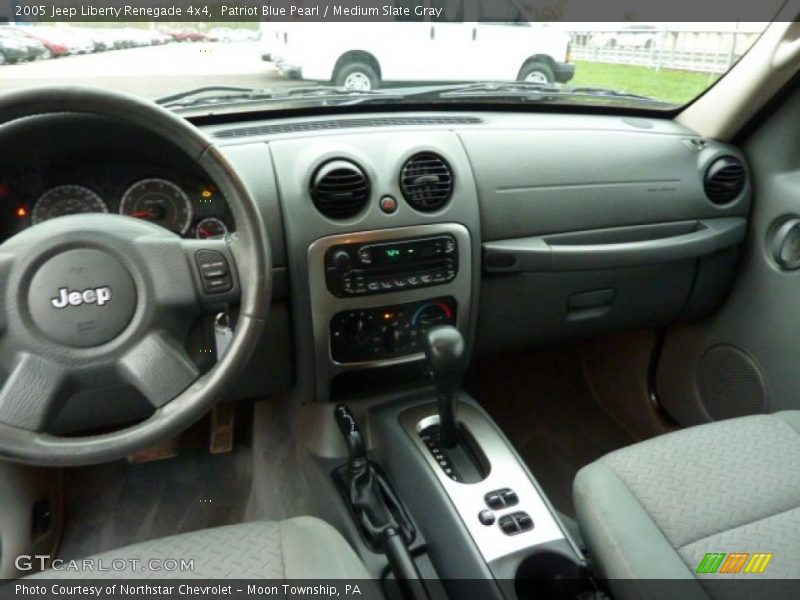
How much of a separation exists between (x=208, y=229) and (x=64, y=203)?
257 mm

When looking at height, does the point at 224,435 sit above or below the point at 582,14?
below

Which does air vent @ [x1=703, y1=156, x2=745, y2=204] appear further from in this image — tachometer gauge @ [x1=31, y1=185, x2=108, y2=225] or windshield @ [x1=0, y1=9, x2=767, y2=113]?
tachometer gauge @ [x1=31, y1=185, x2=108, y2=225]

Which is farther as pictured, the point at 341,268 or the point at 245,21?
the point at 341,268

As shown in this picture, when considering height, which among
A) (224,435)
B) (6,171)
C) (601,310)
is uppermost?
(6,171)

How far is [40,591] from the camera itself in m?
1.14

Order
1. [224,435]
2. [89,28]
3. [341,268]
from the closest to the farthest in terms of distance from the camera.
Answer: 1. [89,28]
2. [341,268]
3. [224,435]

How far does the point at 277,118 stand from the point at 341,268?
0.49 metres

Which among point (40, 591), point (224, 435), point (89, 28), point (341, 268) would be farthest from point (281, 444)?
point (89, 28)

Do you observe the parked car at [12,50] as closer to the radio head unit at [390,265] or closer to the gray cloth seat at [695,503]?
the radio head unit at [390,265]

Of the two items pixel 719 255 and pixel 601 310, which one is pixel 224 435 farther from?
pixel 719 255

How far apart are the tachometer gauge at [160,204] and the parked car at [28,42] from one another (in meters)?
0.33

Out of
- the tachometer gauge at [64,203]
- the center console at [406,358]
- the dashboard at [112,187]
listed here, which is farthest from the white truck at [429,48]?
the tachometer gauge at [64,203]

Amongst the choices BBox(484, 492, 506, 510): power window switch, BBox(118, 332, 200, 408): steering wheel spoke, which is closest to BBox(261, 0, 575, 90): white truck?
BBox(118, 332, 200, 408): steering wheel spoke

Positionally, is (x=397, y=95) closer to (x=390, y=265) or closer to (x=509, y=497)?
(x=390, y=265)
